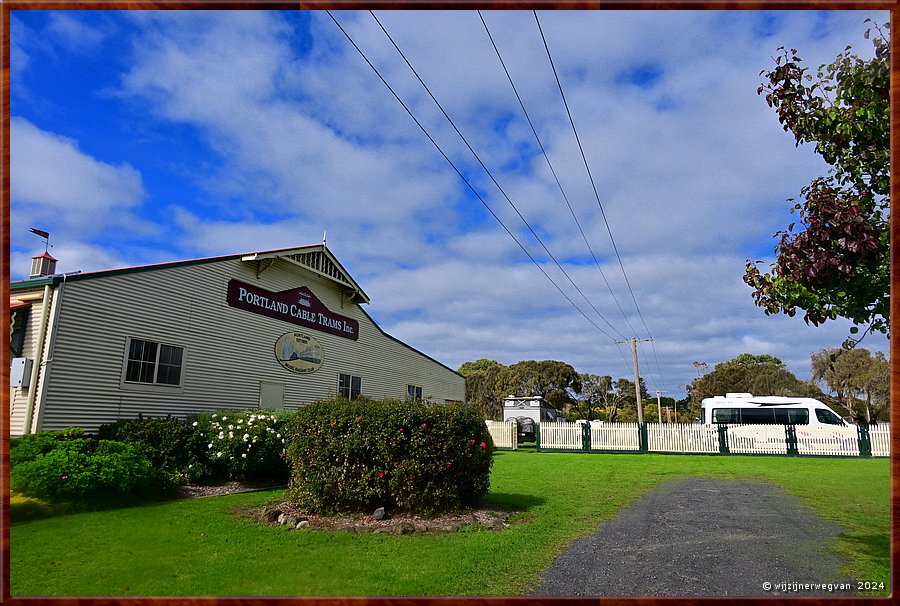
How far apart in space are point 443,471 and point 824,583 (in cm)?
478

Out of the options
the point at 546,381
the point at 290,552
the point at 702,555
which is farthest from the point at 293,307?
the point at 546,381

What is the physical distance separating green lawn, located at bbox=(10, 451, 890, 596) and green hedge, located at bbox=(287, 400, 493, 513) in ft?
3.28

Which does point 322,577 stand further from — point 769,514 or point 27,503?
point 769,514

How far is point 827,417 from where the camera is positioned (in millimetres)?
27984

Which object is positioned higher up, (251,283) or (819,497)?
(251,283)

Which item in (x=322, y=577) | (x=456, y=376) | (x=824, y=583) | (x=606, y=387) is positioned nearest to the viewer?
(x=824, y=583)

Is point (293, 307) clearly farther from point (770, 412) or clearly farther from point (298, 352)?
point (770, 412)

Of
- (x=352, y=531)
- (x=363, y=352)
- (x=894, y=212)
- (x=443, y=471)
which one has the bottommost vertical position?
(x=352, y=531)

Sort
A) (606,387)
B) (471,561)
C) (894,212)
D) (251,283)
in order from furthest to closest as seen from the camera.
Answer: (606,387) → (251,283) → (471,561) → (894,212)

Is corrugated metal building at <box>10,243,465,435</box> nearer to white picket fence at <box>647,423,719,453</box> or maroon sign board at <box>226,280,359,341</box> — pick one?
maroon sign board at <box>226,280,359,341</box>

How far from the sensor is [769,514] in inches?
347

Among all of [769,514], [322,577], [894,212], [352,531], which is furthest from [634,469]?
[894,212]

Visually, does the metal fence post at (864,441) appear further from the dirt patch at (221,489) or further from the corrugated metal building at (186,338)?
the dirt patch at (221,489)

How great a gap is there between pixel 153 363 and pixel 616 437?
782 inches
